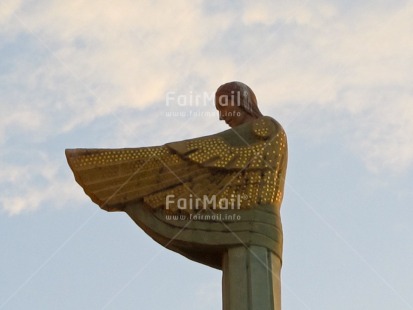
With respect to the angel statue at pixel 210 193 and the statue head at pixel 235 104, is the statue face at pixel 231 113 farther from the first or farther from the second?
the angel statue at pixel 210 193

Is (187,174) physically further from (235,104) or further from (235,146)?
(235,104)

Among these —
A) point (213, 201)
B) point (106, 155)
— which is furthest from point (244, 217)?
point (106, 155)

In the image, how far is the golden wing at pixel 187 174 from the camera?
47.2ft

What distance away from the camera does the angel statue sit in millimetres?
14062

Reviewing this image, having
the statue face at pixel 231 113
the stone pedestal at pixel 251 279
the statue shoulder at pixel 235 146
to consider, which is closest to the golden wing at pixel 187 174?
the statue shoulder at pixel 235 146

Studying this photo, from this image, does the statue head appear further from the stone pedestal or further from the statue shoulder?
the stone pedestal

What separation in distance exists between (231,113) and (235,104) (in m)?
0.13

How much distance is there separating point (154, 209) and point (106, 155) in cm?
92

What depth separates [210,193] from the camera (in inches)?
568

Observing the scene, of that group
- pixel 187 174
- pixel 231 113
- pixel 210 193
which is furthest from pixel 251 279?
pixel 231 113

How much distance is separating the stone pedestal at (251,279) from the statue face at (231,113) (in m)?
1.96

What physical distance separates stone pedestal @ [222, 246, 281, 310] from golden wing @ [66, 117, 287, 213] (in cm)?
65

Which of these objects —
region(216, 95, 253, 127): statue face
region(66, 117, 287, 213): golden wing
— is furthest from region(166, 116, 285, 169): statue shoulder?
region(216, 95, 253, 127): statue face

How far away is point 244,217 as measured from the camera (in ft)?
46.7
